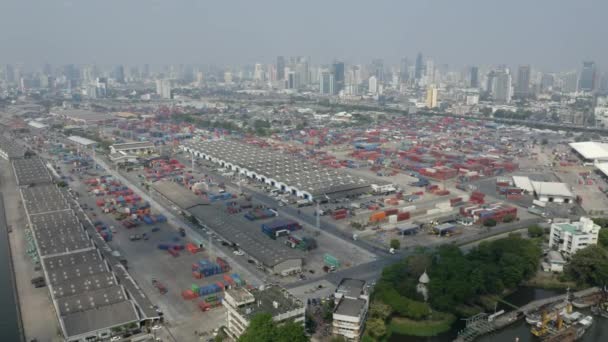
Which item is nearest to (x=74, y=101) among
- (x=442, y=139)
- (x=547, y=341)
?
(x=442, y=139)

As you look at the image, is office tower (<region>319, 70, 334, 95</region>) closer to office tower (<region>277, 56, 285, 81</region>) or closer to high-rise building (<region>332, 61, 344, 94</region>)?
high-rise building (<region>332, 61, 344, 94</region>)

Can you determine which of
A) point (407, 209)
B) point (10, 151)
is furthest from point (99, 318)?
point (10, 151)

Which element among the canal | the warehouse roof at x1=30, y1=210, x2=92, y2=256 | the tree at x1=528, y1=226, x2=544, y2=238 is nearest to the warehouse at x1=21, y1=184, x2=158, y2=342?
the warehouse roof at x1=30, y1=210, x2=92, y2=256

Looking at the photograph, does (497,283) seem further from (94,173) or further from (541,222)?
(94,173)

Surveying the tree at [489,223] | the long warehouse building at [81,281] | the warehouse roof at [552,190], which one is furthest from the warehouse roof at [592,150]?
the long warehouse building at [81,281]

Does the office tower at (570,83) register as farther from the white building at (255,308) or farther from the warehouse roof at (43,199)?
the white building at (255,308)
